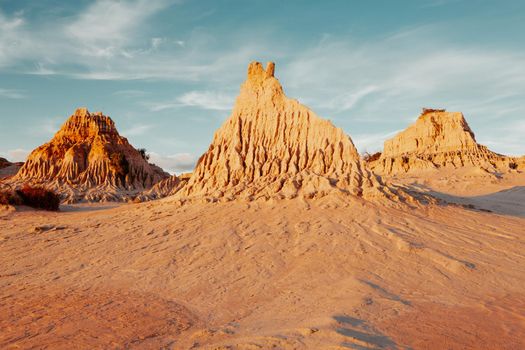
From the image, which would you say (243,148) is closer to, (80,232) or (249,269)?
(80,232)

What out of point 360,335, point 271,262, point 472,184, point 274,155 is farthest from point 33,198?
point 472,184

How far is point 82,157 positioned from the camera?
35.7 metres

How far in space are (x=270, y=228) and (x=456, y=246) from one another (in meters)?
4.55

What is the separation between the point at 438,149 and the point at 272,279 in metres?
36.2

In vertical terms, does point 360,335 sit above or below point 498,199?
below

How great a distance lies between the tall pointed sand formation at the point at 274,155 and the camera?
12.9 meters

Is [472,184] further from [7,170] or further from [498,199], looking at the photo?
[7,170]

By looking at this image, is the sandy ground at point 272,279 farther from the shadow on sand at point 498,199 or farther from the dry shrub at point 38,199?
the shadow on sand at point 498,199

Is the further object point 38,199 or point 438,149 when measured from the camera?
point 438,149

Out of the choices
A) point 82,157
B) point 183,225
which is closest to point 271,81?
point 183,225

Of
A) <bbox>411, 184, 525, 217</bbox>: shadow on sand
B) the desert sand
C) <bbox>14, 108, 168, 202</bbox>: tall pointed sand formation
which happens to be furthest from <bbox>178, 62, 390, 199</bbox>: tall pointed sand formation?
<bbox>14, 108, 168, 202</bbox>: tall pointed sand formation

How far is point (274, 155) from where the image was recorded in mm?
14461

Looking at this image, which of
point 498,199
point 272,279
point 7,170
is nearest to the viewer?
point 272,279

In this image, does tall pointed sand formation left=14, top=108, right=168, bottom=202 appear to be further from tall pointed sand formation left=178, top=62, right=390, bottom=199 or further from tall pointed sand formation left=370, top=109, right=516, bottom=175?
tall pointed sand formation left=370, top=109, right=516, bottom=175
